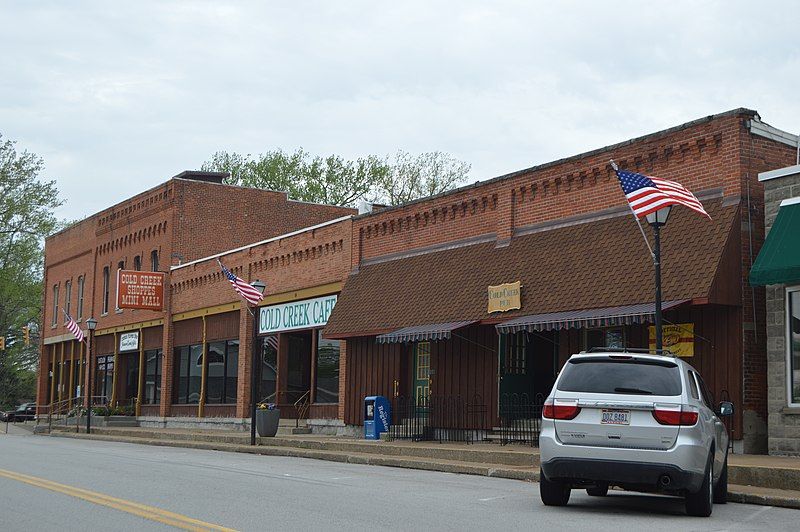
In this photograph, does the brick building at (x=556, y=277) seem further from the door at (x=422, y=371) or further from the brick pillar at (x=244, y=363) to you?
the brick pillar at (x=244, y=363)

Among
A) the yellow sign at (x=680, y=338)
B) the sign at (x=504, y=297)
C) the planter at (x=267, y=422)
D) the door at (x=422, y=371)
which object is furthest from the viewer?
the planter at (x=267, y=422)

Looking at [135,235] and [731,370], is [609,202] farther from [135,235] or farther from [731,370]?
[135,235]

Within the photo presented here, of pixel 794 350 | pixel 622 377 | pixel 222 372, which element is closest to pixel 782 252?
pixel 794 350

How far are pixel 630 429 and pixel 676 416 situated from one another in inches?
20.4

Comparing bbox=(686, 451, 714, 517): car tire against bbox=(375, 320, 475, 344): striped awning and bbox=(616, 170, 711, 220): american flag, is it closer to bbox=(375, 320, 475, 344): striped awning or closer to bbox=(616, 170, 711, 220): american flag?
bbox=(616, 170, 711, 220): american flag

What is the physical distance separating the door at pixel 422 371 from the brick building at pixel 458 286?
57mm

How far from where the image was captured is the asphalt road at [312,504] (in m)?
10.6

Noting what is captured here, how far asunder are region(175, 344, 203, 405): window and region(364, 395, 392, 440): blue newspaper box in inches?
613

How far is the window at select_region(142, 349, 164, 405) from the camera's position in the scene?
44.1 meters

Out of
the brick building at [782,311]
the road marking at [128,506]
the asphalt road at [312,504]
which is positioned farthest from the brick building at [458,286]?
the road marking at [128,506]

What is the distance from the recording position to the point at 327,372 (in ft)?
105

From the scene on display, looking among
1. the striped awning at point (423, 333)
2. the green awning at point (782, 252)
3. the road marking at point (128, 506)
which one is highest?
the green awning at point (782, 252)

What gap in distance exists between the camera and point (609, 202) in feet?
70.5

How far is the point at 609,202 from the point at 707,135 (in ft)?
9.22
